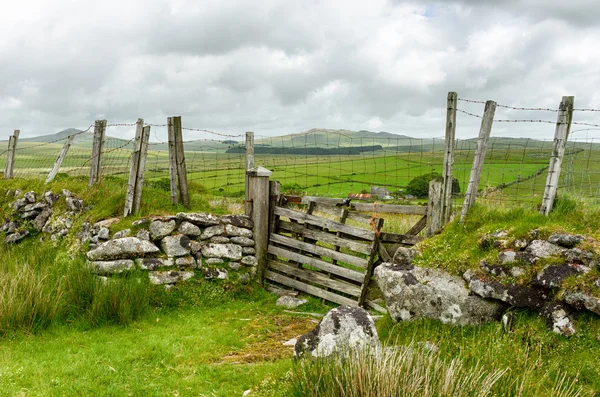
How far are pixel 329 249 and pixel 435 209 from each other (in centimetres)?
233

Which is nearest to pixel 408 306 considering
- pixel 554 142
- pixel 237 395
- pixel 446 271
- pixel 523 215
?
pixel 446 271

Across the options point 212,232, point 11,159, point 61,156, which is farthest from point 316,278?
point 11,159

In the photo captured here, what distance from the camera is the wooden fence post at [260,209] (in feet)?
33.4

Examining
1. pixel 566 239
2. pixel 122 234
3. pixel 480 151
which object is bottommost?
pixel 122 234

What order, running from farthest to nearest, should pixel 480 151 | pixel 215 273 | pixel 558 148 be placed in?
pixel 215 273, pixel 480 151, pixel 558 148

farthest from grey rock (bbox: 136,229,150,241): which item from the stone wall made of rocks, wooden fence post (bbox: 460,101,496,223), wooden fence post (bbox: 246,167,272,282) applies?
wooden fence post (bbox: 460,101,496,223)

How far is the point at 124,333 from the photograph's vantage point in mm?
7500

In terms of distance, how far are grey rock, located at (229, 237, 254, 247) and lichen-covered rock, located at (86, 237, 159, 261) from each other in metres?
1.66

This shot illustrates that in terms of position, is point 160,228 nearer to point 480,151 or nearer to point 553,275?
point 480,151

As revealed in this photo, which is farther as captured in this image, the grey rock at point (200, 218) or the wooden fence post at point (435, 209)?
the grey rock at point (200, 218)

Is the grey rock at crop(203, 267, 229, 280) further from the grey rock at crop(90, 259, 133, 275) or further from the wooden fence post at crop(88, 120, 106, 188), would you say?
the wooden fence post at crop(88, 120, 106, 188)

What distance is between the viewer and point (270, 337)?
24.8 feet

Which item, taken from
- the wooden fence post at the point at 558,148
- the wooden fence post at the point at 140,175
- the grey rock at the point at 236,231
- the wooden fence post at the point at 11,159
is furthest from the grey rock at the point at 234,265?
the wooden fence post at the point at 11,159

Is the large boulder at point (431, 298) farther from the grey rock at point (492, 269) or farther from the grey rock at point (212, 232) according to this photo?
the grey rock at point (212, 232)
